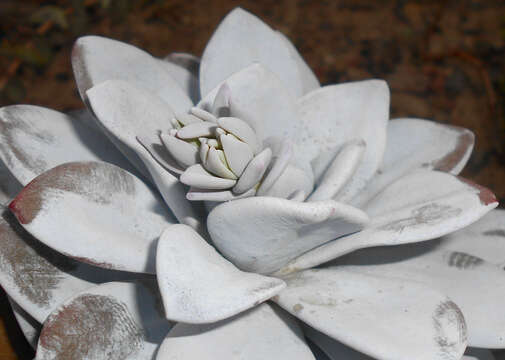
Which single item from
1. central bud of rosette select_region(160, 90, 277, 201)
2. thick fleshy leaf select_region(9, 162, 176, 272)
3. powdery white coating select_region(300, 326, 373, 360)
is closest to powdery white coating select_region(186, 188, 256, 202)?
central bud of rosette select_region(160, 90, 277, 201)

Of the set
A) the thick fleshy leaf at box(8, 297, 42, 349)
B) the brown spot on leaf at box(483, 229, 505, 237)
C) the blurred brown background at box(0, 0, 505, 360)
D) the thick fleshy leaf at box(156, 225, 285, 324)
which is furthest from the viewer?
the blurred brown background at box(0, 0, 505, 360)

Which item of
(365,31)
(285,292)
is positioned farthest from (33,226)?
(365,31)

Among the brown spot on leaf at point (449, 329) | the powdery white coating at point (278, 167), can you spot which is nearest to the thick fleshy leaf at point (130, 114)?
the powdery white coating at point (278, 167)

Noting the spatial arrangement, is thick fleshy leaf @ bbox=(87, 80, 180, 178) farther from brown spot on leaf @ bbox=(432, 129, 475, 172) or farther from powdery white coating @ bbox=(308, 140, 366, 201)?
brown spot on leaf @ bbox=(432, 129, 475, 172)

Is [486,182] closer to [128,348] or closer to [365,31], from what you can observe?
[365,31]

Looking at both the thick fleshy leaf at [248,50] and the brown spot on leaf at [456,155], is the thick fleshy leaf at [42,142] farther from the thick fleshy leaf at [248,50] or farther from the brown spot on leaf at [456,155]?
the brown spot on leaf at [456,155]

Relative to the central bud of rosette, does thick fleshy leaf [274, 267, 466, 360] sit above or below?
below

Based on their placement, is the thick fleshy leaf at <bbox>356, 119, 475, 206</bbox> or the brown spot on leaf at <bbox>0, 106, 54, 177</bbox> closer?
the brown spot on leaf at <bbox>0, 106, 54, 177</bbox>
